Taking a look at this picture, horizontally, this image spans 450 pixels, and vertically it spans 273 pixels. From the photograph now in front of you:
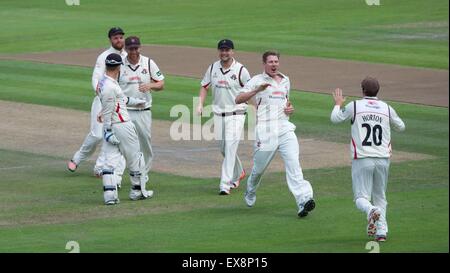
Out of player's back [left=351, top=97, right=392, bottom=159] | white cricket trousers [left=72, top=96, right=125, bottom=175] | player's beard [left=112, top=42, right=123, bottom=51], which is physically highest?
player's beard [left=112, top=42, right=123, bottom=51]

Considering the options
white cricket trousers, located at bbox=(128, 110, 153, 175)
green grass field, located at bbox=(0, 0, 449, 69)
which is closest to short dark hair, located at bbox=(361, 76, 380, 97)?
white cricket trousers, located at bbox=(128, 110, 153, 175)

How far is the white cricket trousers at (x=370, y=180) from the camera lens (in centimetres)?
1494

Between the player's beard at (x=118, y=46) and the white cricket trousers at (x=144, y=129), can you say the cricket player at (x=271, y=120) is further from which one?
the player's beard at (x=118, y=46)

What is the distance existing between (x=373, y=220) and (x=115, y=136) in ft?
15.8

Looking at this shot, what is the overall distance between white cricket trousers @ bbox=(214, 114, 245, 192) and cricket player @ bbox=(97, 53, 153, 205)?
1174mm

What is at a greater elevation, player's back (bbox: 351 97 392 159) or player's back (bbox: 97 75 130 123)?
player's back (bbox: 97 75 130 123)

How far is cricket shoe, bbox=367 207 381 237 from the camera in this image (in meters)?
14.5

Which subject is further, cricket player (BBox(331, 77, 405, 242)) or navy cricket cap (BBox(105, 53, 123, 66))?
navy cricket cap (BBox(105, 53, 123, 66))

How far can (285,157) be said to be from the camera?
1692cm

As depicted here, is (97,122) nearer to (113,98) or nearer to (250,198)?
(113,98)

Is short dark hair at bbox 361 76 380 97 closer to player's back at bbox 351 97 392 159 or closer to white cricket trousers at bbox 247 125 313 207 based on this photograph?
player's back at bbox 351 97 392 159

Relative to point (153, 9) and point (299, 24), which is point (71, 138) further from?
point (153, 9)

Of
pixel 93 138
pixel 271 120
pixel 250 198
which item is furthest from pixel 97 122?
pixel 271 120

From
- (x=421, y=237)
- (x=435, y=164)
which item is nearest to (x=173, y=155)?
(x=435, y=164)
